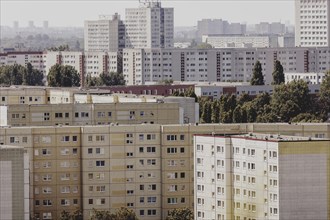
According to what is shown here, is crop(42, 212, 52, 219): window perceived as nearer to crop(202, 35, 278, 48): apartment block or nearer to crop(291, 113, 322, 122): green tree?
crop(291, 113, 322, 122): green tree

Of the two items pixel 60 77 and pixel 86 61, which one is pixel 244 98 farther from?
pixel 86 61

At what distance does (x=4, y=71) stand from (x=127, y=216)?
1697 inches

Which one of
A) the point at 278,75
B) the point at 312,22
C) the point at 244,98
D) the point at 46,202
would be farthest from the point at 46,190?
the point at 312,22

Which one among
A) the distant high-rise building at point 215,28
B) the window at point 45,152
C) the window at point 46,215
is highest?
the distant high-rise building at point 215,28

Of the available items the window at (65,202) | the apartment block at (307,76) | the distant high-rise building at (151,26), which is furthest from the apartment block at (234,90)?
the distant high-rise building at (151,26)

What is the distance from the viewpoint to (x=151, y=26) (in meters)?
116

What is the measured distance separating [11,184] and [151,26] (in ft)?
286

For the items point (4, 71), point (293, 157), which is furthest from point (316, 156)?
point (4, 71)

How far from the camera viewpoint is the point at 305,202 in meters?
30.1

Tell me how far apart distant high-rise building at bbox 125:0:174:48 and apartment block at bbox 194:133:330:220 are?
80648 mm

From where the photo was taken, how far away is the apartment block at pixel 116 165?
3691cm

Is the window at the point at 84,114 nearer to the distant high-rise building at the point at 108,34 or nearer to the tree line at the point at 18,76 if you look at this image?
the tree line at the point at 18,76

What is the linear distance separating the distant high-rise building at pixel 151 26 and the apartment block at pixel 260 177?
80648 mm

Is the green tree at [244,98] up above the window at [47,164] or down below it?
above
